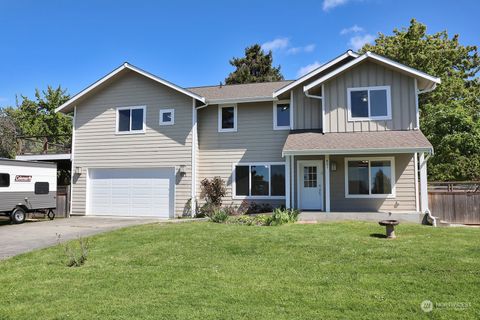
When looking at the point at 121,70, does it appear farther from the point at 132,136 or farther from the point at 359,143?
the point at 359,143

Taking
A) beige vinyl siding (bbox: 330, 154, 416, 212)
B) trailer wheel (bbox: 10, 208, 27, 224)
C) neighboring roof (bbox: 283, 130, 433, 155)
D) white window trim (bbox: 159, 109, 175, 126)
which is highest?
white window trim (bbox: 159, 109, 175, 126)

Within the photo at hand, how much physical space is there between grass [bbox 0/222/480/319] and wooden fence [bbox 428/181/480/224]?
5104mm

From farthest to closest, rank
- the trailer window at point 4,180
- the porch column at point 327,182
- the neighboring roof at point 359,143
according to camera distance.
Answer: the trailer window at point 4,180 < the porch column at point 327,182 < the neighboring roof at point 359,143

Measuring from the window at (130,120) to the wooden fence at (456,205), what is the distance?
43.2ft

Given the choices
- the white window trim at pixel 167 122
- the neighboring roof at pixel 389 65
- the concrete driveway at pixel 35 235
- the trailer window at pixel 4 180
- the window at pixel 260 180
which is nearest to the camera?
the concrete driveway at pixel 35 235

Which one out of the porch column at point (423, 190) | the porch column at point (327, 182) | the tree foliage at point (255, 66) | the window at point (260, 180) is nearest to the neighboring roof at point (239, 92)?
the window at point (260, 180)

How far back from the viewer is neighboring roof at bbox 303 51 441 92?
13.9 m

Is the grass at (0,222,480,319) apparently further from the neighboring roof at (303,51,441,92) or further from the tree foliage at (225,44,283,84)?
the tree foliage at (225,44,283,84)

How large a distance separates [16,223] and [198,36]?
1203 cm

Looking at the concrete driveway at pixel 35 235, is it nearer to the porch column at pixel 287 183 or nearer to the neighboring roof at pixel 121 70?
the neighboring roof at pixel 121 70

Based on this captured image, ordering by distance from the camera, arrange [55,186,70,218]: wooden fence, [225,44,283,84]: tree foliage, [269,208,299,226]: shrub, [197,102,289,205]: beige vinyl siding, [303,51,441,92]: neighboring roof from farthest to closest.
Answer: [225,44,283,84]: tree foliage → [55,186,70,218]: wooden fence → [197,102,289,205]: beige vinyl siding → [303,51,441,92]: neighboring roof → [269,208,299,226]: shrub

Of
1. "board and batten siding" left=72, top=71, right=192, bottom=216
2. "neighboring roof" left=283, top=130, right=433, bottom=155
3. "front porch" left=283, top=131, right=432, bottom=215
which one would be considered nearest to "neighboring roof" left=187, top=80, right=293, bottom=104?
"board and batten siding" left=72, top=71, right=192, bottom=216

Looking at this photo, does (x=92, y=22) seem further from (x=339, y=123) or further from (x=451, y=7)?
(x=451, y=7)

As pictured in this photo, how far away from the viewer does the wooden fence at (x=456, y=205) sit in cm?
1482
